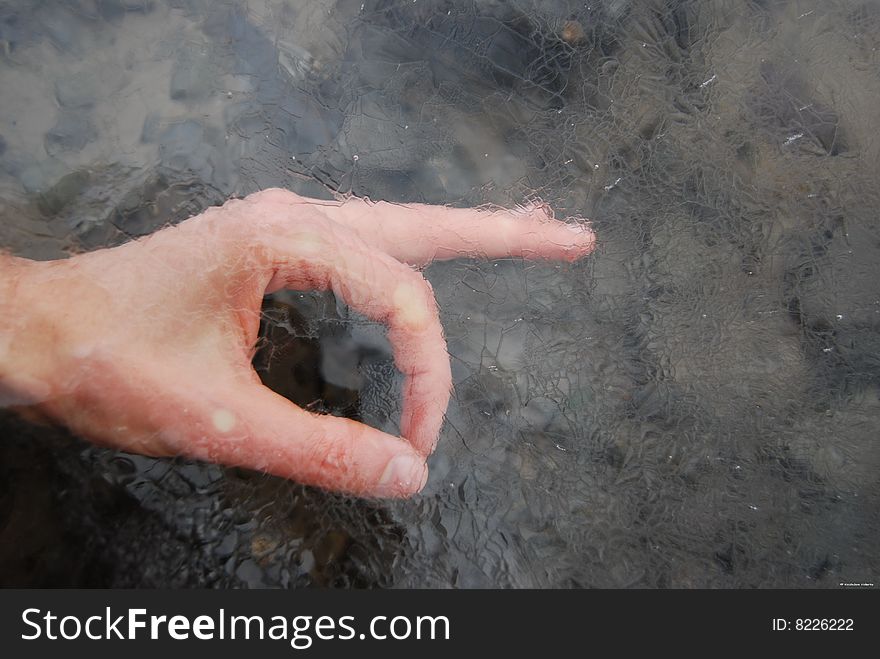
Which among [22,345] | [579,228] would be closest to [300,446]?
[22,345]

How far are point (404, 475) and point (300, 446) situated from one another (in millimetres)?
195

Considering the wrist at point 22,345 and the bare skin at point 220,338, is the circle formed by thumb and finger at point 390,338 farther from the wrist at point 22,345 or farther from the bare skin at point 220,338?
the wrist at point 22,345

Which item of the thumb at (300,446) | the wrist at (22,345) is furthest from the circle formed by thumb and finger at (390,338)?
the wrist at (22,345)

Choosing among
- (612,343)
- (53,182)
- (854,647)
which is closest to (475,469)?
(612,343)

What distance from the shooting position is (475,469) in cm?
119

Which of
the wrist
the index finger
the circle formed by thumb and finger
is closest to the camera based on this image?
the wrist

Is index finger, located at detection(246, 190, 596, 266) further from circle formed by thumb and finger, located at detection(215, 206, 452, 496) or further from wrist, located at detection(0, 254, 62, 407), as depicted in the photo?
wrist, located at detection(0, 254, 62, 407)

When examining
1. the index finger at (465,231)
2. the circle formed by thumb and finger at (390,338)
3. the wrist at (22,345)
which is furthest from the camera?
the index finger at (465,231)

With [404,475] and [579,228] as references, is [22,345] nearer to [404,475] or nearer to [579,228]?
[404,475]

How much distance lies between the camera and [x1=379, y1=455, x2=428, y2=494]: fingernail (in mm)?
1142

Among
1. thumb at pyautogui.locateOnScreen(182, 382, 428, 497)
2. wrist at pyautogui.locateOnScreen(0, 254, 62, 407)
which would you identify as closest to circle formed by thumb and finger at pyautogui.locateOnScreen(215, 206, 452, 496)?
thumb at pyautogui.locateOnScreen(182, 382, 428, 497)

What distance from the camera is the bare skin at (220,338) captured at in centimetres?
102

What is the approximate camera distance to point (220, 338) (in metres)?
1.09

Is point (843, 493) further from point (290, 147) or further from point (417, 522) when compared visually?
point (290, 147)
